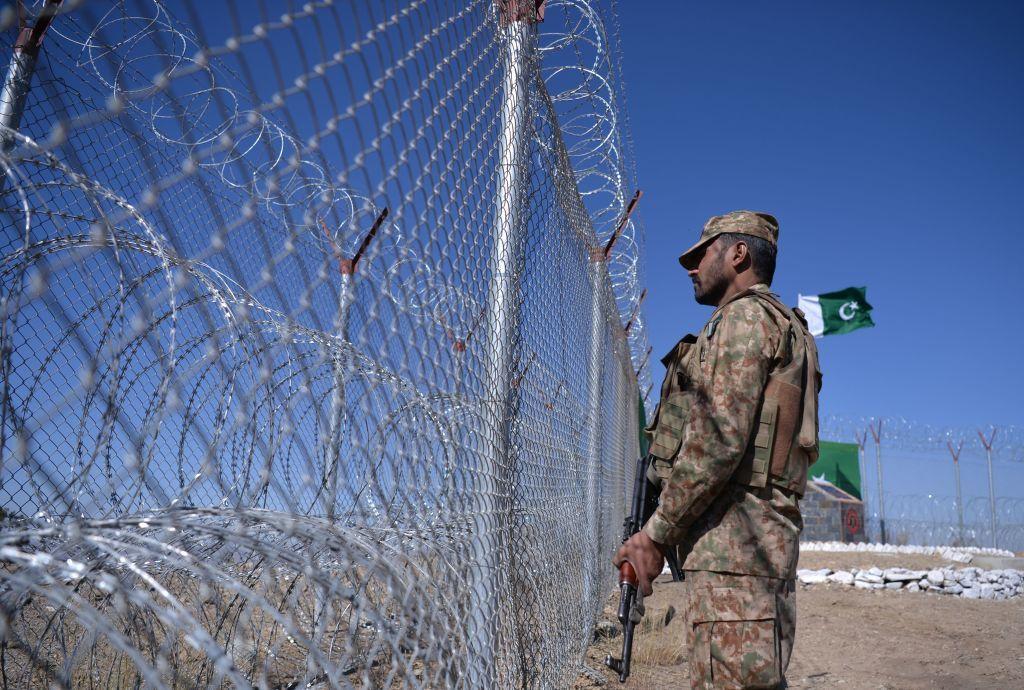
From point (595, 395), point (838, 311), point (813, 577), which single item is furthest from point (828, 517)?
point (595, 395)

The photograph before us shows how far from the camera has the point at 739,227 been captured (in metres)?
2.51

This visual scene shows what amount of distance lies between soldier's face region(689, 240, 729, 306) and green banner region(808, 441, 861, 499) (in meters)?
18.9

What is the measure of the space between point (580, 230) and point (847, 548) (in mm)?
15537

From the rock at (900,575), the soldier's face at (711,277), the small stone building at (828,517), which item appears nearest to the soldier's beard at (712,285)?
the soldier's face at (711,277)

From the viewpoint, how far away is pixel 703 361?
2.31 meters

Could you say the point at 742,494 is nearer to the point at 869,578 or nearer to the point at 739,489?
the point at 739,489

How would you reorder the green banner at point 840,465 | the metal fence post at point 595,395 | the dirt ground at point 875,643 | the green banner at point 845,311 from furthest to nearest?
the green banner at point 840,465
the green banner at point 845,311
the dirt ground at point 875,643
the metal fence post at point 595,395

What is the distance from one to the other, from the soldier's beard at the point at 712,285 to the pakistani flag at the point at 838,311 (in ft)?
45.6

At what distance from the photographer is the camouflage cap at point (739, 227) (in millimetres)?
2516

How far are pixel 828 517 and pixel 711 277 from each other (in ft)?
59.3

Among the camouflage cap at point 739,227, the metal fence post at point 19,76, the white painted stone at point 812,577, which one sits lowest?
the white painted stone at point 812,577

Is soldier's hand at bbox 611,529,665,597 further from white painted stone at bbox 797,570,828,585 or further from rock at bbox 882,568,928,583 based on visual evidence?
rock at bbox 882,568,928,583

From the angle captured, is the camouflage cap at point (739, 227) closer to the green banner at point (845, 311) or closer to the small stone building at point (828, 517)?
the green banner at point (845, 311)

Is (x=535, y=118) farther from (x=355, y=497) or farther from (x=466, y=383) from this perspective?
(x=355, y=497)
